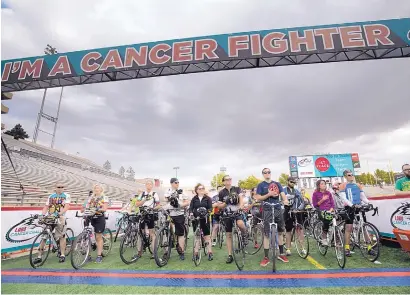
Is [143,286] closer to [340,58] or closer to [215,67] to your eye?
[215,67]

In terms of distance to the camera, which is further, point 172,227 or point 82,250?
point 172,227

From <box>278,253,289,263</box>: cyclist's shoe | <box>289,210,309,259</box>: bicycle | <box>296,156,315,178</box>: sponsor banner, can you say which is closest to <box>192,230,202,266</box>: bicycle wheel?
<box>278,253,289,263</box>: cyclist's shoe

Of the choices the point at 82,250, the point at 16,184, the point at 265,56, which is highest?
the point at 265,56

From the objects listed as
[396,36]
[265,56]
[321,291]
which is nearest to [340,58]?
[396,36]

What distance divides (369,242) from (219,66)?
27.1 ft

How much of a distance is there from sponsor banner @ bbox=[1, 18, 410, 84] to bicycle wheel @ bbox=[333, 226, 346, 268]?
7.06m

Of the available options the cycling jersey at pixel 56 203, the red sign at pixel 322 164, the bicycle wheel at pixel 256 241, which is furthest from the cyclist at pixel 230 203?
the red sign at pixel 322 164

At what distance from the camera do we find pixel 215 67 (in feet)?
34.9

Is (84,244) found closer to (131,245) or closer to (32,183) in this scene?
(131,245)

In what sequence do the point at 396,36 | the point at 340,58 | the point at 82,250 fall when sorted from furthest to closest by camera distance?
the point at 340,58
the point at 396,36
the point at 82,250

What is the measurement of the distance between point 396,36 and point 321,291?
10183mm

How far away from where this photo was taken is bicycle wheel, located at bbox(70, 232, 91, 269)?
5.85 m

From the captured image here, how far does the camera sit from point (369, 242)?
567cm

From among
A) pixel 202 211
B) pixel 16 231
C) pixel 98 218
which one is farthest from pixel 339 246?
pixel 16 231
